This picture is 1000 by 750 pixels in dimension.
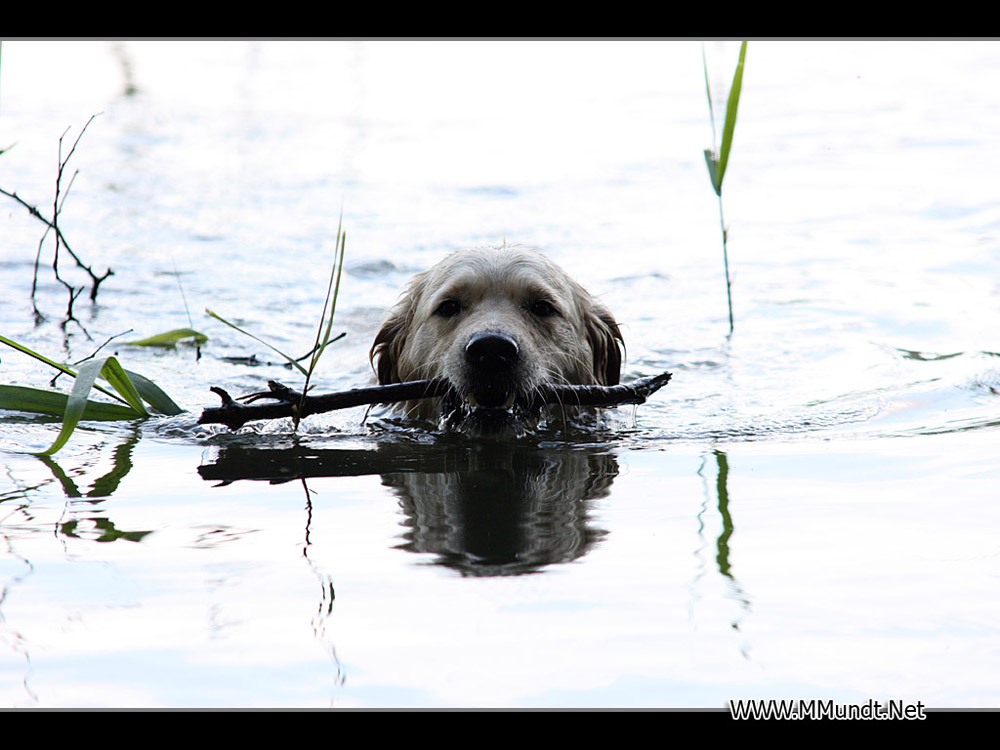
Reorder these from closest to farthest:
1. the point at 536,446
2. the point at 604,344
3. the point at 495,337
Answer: the point at 495,337 → the point at 536,446 → the point at 604,344

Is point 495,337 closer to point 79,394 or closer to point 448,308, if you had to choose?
point 448,308

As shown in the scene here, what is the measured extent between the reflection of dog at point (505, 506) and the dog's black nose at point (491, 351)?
0.33 m

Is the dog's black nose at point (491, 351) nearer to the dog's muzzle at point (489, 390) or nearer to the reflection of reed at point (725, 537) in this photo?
the dog's muzzle at point (489, 390)

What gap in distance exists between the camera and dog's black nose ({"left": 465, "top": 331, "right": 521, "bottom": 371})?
15.2 feet

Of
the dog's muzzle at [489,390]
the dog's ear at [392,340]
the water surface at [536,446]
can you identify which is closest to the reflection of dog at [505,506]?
the water surface at [536,446]

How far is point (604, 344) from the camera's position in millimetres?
5781

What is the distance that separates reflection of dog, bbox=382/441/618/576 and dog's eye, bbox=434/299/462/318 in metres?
0.77

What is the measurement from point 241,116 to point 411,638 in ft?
42.7

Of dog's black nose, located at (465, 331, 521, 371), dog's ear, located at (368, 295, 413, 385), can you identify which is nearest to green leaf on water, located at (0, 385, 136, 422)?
dog's black nose, located at (465, 331, 521, 371)

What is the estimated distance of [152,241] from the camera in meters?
9.58

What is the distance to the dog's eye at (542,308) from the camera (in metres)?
5.33

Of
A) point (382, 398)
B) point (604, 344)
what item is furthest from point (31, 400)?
point (604, 344)

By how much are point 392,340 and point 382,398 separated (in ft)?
5.18

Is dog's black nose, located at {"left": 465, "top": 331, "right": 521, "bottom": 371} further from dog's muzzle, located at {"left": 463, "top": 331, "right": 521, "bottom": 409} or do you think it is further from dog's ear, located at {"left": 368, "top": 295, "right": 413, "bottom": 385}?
dog's ear, located at {"left": 368, "top": 295, "right": 413, "bottom": 385}
